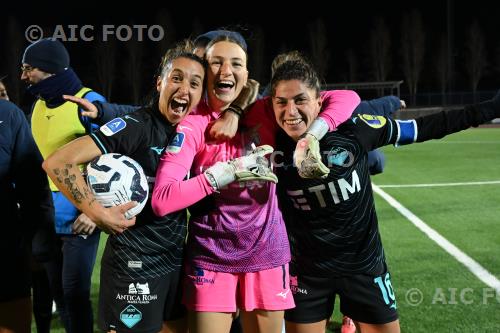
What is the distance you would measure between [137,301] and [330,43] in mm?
77572

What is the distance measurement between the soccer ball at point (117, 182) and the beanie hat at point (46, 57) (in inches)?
63.4

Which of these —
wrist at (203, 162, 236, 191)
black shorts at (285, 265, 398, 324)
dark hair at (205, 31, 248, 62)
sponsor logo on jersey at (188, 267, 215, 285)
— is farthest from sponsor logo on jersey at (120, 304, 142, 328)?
dark hair at (205, 31, 248, 62)

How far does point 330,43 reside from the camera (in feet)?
253

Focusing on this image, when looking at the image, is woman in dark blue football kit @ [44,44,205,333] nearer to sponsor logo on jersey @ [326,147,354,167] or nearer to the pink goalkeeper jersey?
the pink goalkeeper jersey

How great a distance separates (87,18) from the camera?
6681 cm

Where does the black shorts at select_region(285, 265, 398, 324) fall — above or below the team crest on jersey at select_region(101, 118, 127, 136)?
below

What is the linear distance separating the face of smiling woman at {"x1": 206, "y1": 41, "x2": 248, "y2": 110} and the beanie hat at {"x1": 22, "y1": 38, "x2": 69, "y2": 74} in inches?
60.8

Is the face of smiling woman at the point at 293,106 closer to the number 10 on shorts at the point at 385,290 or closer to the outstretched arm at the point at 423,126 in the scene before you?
the outstretched arm at the point at 423,126

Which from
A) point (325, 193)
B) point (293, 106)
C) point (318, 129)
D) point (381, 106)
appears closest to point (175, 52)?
point (293, 106)

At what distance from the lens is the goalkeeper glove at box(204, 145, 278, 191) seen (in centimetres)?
250

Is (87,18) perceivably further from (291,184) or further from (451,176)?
(291,184)

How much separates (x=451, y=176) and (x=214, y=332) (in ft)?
37.0

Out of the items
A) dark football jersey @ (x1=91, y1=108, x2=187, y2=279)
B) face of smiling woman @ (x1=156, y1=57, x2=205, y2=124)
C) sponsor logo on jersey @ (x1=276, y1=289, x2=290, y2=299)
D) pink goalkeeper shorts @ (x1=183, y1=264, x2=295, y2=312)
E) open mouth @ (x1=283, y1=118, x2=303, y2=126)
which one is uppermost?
face of smiling woman @ (x1=156, y1=57, x2=205, y2=124)

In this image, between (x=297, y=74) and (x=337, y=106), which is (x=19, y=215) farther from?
(x=337, y=106)
